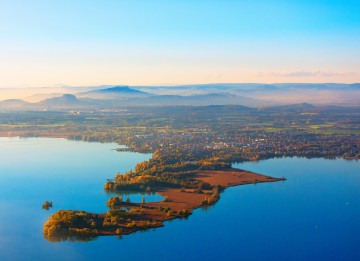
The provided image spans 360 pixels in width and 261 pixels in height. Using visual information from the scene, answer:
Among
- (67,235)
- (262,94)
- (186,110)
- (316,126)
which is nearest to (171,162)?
(67,235)

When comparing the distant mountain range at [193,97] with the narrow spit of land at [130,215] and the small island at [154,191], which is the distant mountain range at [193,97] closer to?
the small island at [154,191]

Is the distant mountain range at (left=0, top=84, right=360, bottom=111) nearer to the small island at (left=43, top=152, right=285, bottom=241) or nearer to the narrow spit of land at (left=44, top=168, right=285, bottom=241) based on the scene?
the small island at (left=43, top=152, right=285, bottom=241)

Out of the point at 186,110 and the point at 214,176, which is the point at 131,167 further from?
the point at 186,110

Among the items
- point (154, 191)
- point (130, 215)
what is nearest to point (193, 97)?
point (154, 191)

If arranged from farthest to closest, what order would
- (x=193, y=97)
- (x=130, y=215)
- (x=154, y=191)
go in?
(x=193, y=97), (x=154, y=191), (x=130, y=215)

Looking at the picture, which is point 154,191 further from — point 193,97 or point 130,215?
point 193,97

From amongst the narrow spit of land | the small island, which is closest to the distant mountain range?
the small island

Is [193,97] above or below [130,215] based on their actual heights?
above
